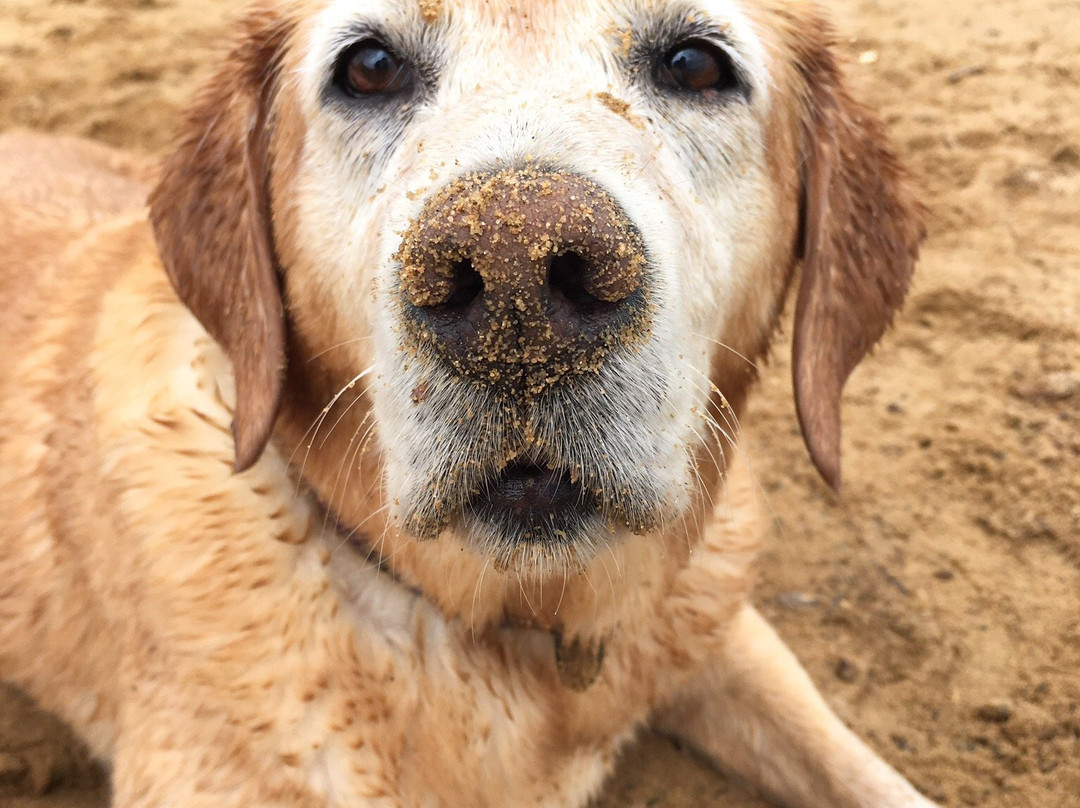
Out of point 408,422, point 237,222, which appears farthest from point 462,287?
point 237,222

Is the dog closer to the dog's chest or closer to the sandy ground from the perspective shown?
the dog's chest

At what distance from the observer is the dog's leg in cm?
→ 245

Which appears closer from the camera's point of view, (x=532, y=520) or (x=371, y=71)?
(x=532, y=520)

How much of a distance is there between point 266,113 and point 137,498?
94 cm

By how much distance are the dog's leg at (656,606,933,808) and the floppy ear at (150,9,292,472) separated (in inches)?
56.9

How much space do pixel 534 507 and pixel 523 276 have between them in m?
0.47

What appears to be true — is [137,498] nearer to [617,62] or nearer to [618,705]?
[618,705]

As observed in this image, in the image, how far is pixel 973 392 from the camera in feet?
11.4

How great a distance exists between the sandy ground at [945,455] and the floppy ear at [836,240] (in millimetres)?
227

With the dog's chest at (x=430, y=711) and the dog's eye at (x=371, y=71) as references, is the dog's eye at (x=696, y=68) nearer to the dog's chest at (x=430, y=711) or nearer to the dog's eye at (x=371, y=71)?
the dog's eye at (x=371, y=71)

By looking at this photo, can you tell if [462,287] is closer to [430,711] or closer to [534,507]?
[534,507]

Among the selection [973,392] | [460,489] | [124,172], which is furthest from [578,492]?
[124,172]

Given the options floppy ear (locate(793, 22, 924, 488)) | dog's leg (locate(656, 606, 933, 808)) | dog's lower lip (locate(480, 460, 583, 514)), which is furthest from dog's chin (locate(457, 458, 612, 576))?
dog's leg (locate(656, 606, 933, 808))

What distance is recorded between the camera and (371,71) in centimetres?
195
